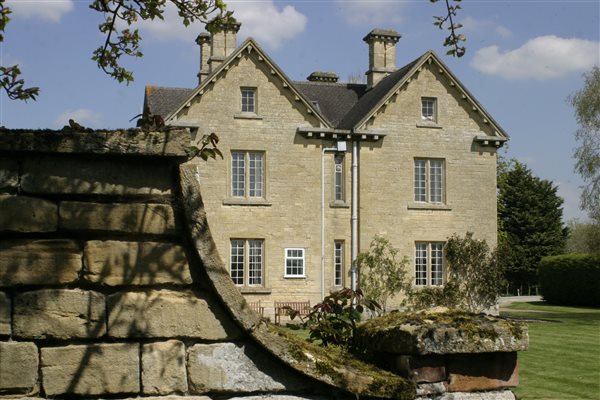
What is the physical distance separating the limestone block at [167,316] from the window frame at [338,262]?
81.8 feet

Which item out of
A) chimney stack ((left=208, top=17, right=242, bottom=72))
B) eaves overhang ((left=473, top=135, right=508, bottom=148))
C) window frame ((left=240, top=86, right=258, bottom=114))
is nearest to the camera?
window frame ((left=240, top=86, right=258, bottom=114))

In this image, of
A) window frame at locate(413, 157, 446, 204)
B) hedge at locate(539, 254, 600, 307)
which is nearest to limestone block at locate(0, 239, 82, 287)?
window frame at locate(413, 157, 446, 204)

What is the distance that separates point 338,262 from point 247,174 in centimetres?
490

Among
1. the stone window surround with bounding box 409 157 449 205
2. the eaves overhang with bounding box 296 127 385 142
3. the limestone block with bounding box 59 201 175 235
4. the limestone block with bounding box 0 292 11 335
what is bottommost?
the limestone block with bounding box 0 292 11 335

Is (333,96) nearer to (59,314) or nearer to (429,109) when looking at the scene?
(429,109)

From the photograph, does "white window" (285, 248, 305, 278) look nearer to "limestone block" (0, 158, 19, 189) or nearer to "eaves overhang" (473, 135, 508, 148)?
"eaves overhang" (473, 135, 508, 148)

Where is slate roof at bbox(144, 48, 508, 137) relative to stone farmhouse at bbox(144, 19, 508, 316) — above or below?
above

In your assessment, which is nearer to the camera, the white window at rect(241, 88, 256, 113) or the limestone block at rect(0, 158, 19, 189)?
the limestone block at rect(0, 158, 19, 189)

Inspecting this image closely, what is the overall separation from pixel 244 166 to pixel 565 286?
83.9 ft

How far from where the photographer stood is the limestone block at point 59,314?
3611 millimetres

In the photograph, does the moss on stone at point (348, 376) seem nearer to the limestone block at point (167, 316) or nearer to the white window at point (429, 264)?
the limestone block at point (167, 316)

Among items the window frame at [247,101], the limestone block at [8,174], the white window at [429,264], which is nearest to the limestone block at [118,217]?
the limestone block at [8,174]

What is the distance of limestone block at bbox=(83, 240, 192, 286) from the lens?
371cm

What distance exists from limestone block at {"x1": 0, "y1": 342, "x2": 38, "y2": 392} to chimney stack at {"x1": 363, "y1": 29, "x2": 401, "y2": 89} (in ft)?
99.1
